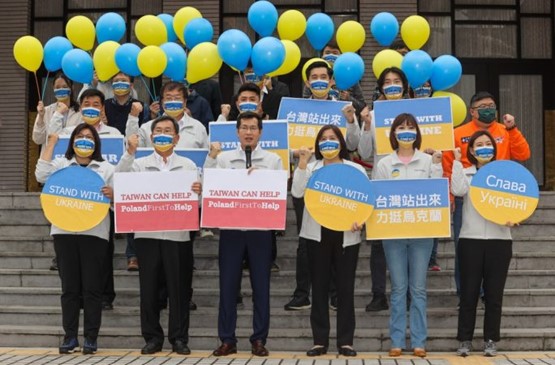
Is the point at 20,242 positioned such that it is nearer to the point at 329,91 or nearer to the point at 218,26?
the point at 329,91

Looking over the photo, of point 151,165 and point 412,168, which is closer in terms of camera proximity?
point 412,168

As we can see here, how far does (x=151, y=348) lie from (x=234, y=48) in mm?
3198

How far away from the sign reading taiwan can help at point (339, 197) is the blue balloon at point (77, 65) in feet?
10.6

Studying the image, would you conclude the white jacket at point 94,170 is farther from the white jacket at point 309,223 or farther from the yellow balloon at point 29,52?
the yellow balloon at point 29,52

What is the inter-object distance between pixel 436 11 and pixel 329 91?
771cm

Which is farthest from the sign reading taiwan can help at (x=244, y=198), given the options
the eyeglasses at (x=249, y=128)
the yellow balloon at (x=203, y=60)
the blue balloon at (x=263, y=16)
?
the blue balloon at (x=263, y=16)

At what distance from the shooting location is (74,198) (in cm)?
845

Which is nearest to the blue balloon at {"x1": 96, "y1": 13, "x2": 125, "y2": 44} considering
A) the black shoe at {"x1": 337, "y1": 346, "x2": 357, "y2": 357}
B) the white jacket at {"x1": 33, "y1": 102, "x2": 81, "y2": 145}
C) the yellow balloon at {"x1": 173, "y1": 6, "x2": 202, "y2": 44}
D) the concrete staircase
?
the yellow balloon at {"x1": 173, "y1": 6, "x2": 202, "y2": 44}

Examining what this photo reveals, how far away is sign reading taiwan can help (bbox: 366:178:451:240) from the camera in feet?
27.2

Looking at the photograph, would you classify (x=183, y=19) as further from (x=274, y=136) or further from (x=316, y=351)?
(x=316, y=351)

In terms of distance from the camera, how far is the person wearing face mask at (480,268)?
8.24 meters

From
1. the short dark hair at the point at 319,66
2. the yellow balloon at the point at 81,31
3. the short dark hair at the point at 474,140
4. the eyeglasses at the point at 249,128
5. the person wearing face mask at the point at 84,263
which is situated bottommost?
the person wearing face mask at the point at 84,263

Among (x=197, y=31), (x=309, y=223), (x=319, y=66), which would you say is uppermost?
(x=197, y=31)

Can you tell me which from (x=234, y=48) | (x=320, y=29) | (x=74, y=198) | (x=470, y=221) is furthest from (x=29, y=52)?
(x=470, y=221)
